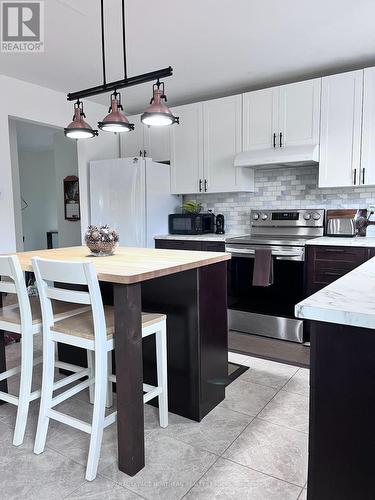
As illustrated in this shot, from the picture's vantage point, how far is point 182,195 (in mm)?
4609

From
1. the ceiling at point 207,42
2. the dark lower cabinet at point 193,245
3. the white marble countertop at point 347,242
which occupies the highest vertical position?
the ceiling at point 207,42

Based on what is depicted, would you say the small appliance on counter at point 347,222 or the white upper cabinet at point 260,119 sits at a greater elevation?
the white upper cabinet at point 260,119

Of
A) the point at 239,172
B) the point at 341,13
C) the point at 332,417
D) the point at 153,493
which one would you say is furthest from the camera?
the point at 239,172

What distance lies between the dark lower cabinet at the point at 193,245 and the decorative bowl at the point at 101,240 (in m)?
1.69

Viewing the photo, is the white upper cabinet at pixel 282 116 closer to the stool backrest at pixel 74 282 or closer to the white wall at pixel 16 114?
the white wall at pixel 16 114

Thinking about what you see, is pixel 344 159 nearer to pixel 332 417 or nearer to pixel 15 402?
pixel 332 417

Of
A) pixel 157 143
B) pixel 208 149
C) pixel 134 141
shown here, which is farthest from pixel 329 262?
pixel 134 141

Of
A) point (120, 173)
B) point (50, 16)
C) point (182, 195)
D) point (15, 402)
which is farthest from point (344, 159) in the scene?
point (15, 402)

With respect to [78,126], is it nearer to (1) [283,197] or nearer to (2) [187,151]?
(2) [187,151]

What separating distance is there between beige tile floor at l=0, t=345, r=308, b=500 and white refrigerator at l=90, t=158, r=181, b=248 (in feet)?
6.86

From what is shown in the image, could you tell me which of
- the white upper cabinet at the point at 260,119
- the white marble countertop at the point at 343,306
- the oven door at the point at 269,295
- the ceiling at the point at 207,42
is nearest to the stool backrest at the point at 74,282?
the white marble countertop at the point at 343,306

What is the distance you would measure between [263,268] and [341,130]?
1.40m

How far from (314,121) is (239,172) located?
88 cm

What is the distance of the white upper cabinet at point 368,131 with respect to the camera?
3094mm
